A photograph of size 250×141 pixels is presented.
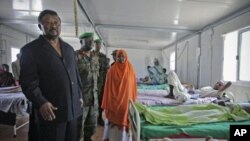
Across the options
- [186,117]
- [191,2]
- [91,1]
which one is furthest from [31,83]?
[191,2]

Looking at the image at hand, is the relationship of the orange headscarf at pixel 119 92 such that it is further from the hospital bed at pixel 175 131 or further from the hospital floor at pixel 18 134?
the hospital floor at pixel 18 134

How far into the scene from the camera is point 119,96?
258 centimetres

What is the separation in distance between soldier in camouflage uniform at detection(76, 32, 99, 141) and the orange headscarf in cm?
26

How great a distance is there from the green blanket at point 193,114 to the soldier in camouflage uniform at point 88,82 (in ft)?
1.71

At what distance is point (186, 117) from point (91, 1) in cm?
251

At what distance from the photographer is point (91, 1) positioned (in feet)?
11.9

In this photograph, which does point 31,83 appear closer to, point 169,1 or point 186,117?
point 186,117

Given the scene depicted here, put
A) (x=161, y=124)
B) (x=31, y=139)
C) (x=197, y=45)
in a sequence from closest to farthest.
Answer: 1. (x=31, y=139)
2. (x=161, y=124)
3. (x=197, y=45)

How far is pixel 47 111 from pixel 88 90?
1.13m

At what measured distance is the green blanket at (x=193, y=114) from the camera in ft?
6.31

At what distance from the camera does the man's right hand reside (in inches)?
47.1

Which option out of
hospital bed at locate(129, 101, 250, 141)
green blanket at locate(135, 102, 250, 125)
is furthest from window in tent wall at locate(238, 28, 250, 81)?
hospital bed at locate(129, 101, 250, 141)

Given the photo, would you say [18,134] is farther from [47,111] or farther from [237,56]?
[237,56]

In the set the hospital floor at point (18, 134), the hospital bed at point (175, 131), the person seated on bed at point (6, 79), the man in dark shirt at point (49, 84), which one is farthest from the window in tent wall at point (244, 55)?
the person seated on bed at point (6, 79)
